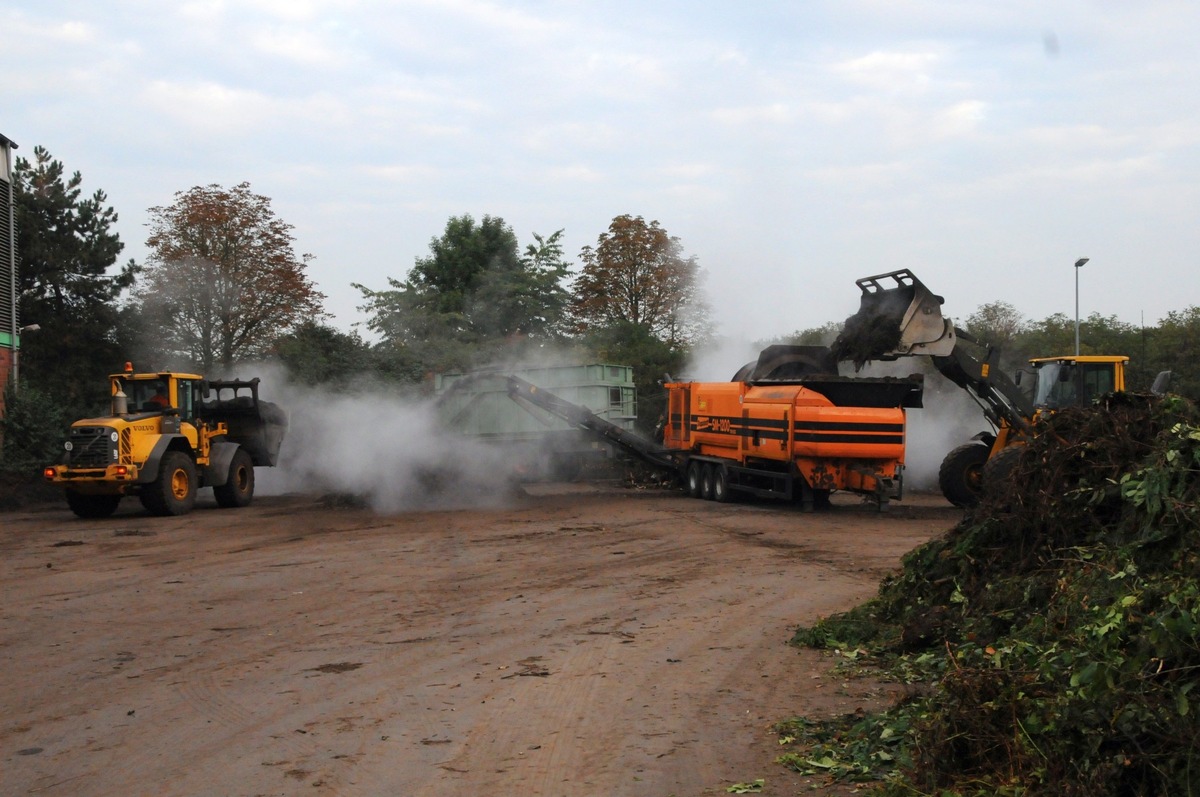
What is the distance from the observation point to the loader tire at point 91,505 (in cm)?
2075

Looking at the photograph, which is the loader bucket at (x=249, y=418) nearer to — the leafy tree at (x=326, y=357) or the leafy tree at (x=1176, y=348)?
the leafy tree at (x=326, y=357)

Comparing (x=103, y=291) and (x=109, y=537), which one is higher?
(x=103, y=291)

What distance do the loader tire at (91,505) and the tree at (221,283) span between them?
14.2 meters

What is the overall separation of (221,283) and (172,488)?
56.8 feet

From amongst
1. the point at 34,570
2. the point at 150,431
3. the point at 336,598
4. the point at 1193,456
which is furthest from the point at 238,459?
the point at 1193,456

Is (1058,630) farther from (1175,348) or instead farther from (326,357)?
(1175,348)

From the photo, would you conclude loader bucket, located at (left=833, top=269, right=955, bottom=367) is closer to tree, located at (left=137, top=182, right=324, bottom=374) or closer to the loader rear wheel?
the loader rear wheel

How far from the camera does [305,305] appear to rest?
39.2m

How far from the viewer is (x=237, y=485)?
22.6 metres

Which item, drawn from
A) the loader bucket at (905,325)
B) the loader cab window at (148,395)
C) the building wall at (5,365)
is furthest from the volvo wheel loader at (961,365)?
the building wall at (5,365)

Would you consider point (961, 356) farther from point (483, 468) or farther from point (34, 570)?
point (34, 570)

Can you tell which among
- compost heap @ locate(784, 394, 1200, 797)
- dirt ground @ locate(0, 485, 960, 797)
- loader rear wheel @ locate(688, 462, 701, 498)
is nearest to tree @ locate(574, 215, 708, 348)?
loader rear wheel @ locate(688, 462, 701, 498)

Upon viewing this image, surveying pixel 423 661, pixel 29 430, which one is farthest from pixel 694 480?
pixel 29 430

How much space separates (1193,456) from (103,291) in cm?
3517
